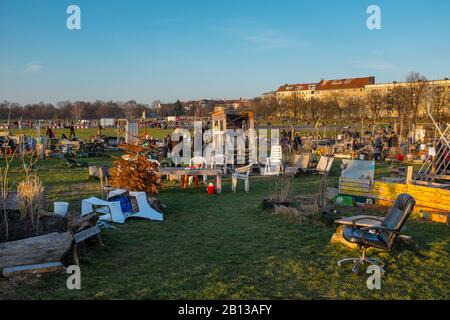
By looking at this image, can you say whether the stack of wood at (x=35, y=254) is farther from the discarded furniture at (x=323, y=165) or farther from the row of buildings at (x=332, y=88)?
the row of buildings at (x=332, y=88)

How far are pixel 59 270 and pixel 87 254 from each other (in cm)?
83

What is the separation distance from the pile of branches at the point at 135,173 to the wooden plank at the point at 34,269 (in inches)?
204

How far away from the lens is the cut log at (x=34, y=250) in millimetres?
5848

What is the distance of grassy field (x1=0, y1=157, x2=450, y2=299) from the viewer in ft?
17.4

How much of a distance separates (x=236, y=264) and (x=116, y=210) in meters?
3.78

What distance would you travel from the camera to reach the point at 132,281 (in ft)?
18.5

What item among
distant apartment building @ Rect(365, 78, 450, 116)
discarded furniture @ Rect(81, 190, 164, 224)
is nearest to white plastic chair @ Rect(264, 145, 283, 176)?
discarded furniture @ Rect(81, 190, 164, 224)

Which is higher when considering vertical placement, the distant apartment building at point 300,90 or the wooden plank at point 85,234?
the distant apartment building at point 300,90

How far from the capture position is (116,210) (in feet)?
30.6

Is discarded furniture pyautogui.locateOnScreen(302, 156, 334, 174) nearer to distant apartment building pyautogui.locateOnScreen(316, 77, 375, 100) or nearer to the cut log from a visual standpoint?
the cut log

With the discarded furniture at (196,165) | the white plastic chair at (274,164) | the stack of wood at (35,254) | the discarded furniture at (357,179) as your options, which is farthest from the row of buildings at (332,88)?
the stack of wood at (35,254)
